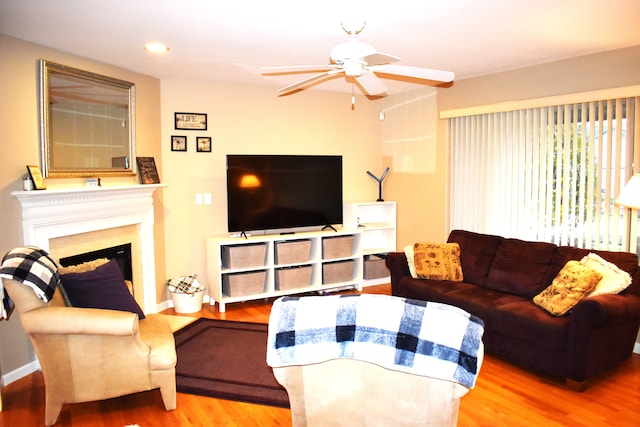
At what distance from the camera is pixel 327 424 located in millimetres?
1759

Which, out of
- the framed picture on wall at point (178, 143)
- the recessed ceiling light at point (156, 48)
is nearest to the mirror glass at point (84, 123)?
the framed picture on wall at point (178, 143)

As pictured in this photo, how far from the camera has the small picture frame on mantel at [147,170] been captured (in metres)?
4.51

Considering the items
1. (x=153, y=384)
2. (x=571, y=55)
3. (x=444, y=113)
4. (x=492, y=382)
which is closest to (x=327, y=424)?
(x=153, y=384)

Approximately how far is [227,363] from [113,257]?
154 cm

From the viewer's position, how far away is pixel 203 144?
5031mm

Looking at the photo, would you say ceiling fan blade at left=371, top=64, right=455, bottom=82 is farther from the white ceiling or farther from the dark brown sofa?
the dark brown sofa

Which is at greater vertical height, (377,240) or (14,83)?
(14,83)

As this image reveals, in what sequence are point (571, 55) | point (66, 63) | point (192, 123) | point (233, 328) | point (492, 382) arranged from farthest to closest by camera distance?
point (192, 123), point (233, 328), point (571, 55), point (66, 63), point (492, 382)

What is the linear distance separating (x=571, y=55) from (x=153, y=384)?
4056 millimetres

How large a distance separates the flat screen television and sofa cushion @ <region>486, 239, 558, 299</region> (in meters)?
1.98

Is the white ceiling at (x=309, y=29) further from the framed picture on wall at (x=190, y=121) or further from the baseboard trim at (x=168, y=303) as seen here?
the baseboard trim at (x=168, y=303)

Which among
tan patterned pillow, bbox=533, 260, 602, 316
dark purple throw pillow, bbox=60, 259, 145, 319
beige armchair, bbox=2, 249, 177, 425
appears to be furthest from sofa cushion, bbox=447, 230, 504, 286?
dark purple throw pillow, bbox=60, 259, 145, 319

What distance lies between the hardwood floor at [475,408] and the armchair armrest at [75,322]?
0.58 m

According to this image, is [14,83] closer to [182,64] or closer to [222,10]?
[182,64]
